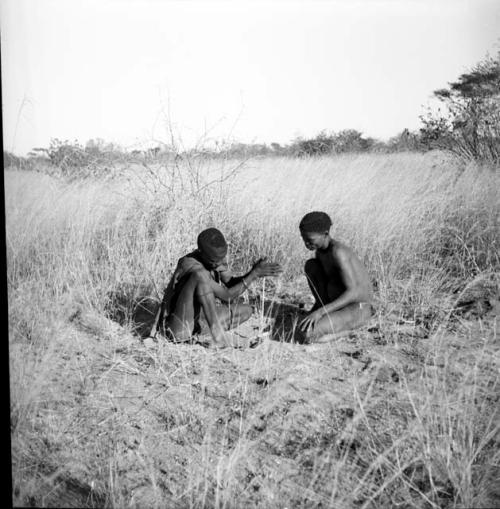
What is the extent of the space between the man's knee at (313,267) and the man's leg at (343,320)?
0.39m

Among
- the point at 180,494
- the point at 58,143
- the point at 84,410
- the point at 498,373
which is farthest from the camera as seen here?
the point at 58,143

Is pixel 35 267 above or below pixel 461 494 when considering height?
above

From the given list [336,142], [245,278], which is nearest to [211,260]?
[245,278]

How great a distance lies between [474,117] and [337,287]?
212 inches

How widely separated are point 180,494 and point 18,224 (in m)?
2.87

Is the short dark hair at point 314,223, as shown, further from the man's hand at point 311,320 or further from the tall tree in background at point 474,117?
the tall tree in background at point 474,117

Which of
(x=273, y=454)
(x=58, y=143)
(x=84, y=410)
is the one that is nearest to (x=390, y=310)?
(x=273, y=454)

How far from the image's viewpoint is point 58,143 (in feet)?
19.7

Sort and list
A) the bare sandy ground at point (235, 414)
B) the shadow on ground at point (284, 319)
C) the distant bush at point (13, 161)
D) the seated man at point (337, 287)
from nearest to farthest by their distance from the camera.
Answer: the bare sandy ground at point (235, 414)
the distant bush at point (13, 161)
the seated man at point (337, 287)
the shadow on ground at point (284, 319)

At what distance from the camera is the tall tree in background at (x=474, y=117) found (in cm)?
767

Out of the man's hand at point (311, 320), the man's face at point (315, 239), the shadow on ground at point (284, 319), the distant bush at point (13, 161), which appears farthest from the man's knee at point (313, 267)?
the distant bush at point (13, 161)

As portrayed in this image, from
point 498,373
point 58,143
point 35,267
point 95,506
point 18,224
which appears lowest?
point 95,506

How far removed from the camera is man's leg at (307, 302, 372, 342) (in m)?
3.70

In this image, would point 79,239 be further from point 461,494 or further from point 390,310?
point 461,494
